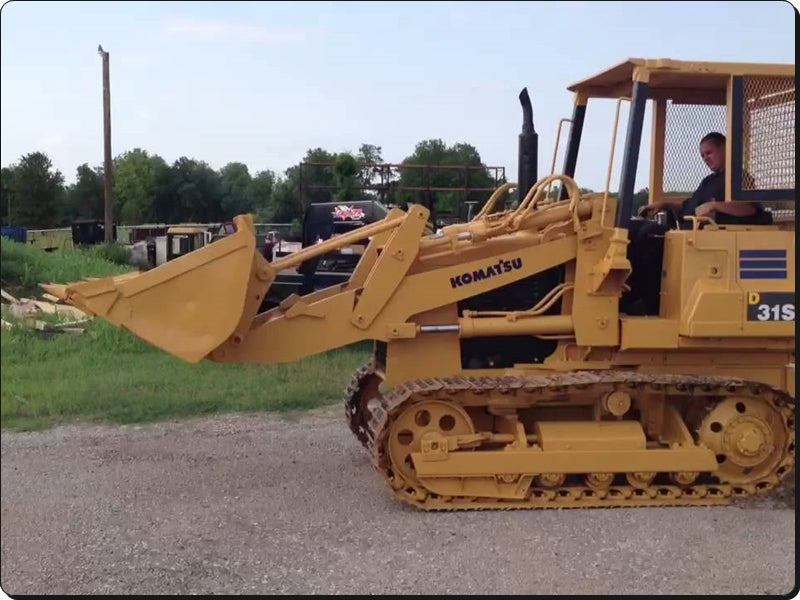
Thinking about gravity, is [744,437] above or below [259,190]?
below

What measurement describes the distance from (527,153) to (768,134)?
1.42 metres

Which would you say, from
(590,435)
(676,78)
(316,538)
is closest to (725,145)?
(676,78)

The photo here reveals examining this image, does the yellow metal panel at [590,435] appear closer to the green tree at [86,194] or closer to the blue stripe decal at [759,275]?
the blue stripe decal at [759,275]

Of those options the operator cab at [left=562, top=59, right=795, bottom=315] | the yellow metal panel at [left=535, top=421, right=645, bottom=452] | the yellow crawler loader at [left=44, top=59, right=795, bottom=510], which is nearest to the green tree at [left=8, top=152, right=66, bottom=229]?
the yellow crawler loader at [left=44, top=59, right=795, bottom=510]

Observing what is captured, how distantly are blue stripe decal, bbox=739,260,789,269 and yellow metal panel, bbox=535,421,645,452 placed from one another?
1.13 m

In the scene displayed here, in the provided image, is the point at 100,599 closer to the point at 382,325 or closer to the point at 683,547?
the point at 382,325

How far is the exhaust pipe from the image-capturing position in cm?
549

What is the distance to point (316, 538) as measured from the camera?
4.62m

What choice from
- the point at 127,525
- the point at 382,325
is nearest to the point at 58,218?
the point at 127,525

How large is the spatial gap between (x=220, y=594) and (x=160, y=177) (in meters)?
2.19

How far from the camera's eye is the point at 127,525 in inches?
182

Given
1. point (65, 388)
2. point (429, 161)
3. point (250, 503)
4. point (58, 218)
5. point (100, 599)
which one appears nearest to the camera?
point (58, 218)

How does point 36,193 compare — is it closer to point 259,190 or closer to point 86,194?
point 86,194

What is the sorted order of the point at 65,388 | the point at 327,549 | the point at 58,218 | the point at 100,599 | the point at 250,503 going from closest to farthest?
the point at 58,218 → the point at 100,599 → the point at 65,388 → the point at 327,549 → the point at 250,503
